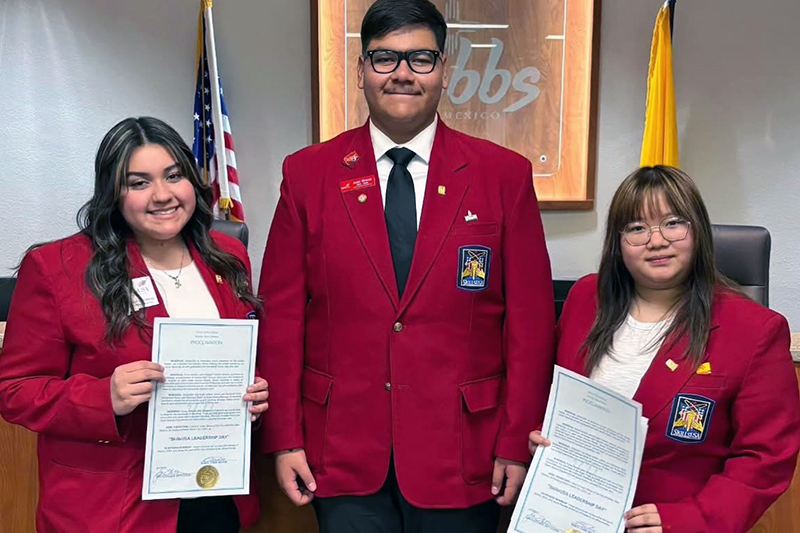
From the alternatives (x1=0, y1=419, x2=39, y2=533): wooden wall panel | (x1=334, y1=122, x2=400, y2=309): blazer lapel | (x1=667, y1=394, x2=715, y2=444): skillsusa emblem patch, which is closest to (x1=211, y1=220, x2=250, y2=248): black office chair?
(x1=0, y1=419, x2=39, y2=533): wooden wall panel

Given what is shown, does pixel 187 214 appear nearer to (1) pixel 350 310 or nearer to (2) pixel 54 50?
(1) pixel 350 310

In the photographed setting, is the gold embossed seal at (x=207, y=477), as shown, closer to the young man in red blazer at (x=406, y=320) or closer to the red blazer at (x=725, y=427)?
the young man in red blazer at (x=406, y=320)

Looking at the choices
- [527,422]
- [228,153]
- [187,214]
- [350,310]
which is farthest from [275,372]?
[228,153]

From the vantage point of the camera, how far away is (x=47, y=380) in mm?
1316

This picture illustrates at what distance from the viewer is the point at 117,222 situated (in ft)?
4.71

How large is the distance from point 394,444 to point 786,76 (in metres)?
3.26

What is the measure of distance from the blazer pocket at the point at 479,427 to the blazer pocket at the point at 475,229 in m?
0.32

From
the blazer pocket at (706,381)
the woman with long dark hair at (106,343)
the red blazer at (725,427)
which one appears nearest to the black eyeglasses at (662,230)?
the red blazer at (725,427)

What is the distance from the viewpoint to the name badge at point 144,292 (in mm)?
1359

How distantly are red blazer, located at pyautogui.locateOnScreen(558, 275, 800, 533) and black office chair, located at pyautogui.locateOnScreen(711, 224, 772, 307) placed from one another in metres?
1.21

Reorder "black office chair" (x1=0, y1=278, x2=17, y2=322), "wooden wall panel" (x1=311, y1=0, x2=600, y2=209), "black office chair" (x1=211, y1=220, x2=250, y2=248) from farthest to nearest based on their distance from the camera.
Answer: "wooden wall panel" (x1=311, y1=0, x2=600, y2=209) < "black office chair" (x1=0, y1=278, x2=17, y2=322) < "black office chair" (x1=211, y1=220, x2=250, y2=248)

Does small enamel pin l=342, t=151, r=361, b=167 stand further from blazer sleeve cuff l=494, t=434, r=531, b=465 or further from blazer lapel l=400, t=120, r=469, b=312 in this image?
blazer sleeve cuff l=494, t=434, r=531, b=465
